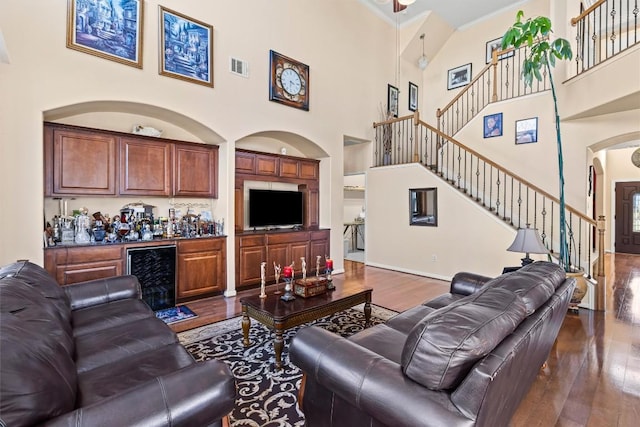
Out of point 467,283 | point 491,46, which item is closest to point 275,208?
point 467,283

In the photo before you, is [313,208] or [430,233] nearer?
[430,233]

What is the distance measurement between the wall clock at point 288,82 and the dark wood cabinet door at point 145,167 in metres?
1.94

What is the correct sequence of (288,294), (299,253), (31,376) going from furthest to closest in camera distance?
(299,253)
(288,294)
(31,376)

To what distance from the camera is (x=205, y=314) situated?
12.7 ft

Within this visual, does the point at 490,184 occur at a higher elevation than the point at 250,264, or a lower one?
higher

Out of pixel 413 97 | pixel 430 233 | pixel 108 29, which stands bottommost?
pixel 430 233

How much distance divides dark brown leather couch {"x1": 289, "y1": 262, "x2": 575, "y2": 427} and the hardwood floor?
79cm

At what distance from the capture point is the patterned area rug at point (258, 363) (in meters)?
2.00

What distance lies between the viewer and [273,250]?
17.2 feet

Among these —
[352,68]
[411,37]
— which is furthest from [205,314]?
[411,37]

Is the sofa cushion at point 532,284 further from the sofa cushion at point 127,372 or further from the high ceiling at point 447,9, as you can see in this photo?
the high ceiling at point 447,9

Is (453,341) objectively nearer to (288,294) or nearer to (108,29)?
→ (288,294)

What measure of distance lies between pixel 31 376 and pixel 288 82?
16.8 ft

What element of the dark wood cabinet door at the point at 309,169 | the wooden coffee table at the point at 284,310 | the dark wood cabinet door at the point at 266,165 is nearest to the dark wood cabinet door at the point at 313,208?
the dark wood cabinet door at the point at 309,169
